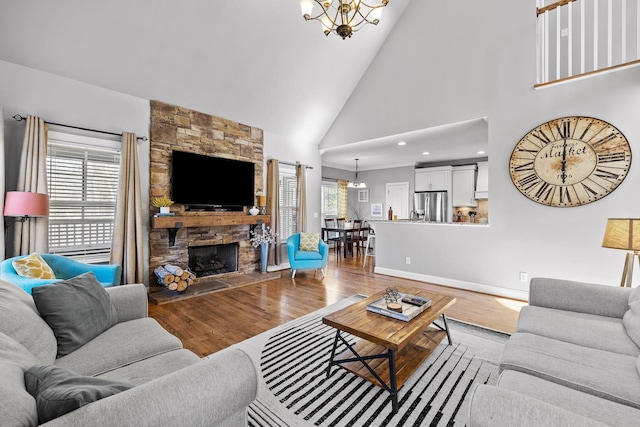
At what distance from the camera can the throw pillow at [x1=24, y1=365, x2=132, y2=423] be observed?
766 millimetres

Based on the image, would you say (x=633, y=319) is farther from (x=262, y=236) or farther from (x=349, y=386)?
(x=262, y=236)

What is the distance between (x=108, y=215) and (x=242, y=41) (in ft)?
9.90

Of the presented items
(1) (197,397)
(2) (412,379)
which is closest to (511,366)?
(2) (412,379)

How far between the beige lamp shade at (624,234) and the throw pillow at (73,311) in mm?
3839

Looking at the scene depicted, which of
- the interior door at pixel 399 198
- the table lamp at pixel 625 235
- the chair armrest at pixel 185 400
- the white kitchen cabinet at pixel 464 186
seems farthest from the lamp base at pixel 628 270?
the interior door at pixel 399 198

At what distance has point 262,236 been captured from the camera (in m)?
5.44

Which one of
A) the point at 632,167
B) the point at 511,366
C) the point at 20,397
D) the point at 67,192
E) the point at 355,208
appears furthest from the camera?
the point at 355,208

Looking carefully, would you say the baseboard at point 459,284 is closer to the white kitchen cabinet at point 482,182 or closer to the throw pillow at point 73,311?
the white kitchen cabinet at point 482,182

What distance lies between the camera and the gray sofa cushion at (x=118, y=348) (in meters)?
1.43

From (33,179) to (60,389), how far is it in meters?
3.45

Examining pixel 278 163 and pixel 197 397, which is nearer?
pixel 197 397

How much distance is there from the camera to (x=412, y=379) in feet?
6.83

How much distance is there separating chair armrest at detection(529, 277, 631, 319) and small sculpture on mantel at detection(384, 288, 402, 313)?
1.08 m

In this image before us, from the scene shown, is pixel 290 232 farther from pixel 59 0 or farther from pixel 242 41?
pixel 59 0
